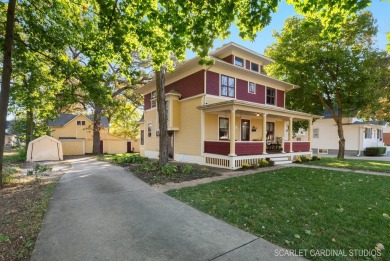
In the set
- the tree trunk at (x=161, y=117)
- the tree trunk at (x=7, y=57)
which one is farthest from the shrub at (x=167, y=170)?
the tree trunk at (x=7, y=57)

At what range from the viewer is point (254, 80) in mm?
16625

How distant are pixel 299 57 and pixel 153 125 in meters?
14.3

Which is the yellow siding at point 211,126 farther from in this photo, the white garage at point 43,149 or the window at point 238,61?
the white garage at point 43,149

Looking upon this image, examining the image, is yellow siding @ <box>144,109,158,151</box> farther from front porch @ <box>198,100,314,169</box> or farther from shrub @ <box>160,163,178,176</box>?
shrub @ <box>160,163,178,176</box>

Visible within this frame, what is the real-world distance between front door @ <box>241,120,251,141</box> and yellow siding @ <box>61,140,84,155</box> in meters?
23.1

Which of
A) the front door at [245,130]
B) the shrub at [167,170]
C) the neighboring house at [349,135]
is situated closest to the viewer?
the shrub at [167,170]

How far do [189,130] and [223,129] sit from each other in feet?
8.06

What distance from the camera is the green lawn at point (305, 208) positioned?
3795 mm

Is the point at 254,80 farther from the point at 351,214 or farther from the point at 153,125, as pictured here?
the point at 351,214

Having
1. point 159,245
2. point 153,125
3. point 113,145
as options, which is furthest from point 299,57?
point 113,145

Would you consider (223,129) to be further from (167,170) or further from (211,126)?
(167,170)

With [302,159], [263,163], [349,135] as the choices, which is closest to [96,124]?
[263,163]

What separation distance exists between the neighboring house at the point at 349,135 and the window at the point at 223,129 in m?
18.6

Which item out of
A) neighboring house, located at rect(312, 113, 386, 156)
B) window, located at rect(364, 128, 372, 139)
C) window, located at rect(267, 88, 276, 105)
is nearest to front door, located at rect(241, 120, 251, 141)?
window, located at rect(267, 88, 276, 105)
